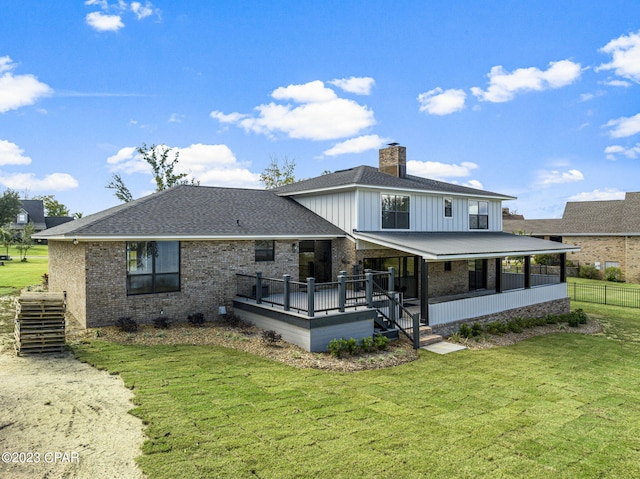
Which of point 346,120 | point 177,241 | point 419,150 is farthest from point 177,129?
point 177,241

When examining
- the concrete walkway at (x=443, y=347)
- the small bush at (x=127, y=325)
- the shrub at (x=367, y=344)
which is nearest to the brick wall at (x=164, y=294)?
the small bush at (x=127, y=325)

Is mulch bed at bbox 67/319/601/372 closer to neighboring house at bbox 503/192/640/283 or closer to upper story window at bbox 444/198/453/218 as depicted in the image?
upper story window at bbox 444/198/453/218

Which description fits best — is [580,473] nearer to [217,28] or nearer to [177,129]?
[217,28]

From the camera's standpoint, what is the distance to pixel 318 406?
25.2ft

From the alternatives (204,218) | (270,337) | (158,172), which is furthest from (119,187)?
(270,337)

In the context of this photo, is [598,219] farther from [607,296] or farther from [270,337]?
[270,337]

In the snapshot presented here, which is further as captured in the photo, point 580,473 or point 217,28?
point 217,28

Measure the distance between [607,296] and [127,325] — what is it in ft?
92.8

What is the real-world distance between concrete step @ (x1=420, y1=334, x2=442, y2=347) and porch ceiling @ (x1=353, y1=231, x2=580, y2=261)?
2.59 m

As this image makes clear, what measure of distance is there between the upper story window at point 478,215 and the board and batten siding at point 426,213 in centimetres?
31

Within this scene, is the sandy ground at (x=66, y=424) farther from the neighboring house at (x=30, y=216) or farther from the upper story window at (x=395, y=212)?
the neighboring house at (x=30, y=216)

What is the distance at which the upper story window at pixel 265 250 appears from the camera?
15.7 meters

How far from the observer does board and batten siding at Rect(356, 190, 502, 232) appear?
1686 centimetres

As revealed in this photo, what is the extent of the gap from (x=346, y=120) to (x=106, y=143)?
24128mm
